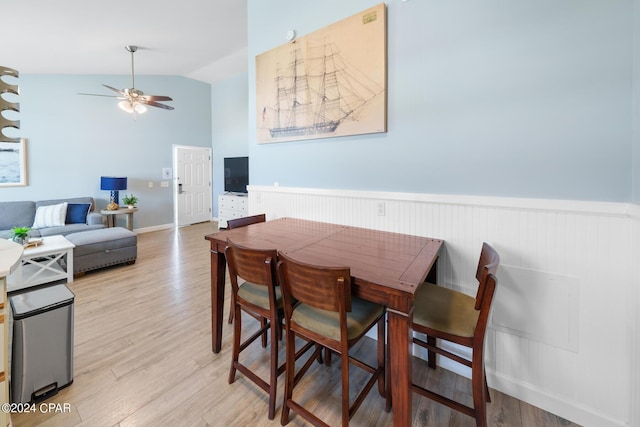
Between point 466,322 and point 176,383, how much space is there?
1747mm

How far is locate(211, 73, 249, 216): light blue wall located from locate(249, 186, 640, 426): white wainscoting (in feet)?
17.7

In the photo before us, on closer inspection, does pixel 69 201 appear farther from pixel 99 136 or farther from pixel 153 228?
pixel 153 228

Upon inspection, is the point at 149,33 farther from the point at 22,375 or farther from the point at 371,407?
the point at 371,407

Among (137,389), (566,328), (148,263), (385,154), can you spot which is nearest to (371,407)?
(566,328)

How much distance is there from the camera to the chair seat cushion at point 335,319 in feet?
4.33

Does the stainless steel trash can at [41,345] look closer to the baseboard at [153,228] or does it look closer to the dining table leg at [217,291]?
the dining table leg at [217,291]

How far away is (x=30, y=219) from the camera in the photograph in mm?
4402

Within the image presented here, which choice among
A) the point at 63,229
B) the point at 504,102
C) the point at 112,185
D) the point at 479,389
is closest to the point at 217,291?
the point at 479,389

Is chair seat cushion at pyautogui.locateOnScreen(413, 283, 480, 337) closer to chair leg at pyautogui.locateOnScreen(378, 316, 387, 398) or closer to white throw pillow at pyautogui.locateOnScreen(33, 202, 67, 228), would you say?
chair leg at pyautogui.locateOnScreen(378, 316, 387, 398)

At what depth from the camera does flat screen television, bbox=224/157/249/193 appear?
6.15 meters

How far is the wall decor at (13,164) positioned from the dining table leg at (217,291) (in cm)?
484

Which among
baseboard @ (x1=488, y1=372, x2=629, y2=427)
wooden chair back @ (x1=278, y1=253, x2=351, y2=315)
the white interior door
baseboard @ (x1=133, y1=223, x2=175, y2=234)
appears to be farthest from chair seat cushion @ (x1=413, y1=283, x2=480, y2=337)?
the white interior door

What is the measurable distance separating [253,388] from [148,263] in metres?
3.07

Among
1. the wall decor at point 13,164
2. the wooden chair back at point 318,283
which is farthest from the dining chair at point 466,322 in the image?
the wall decor at point 13,164
